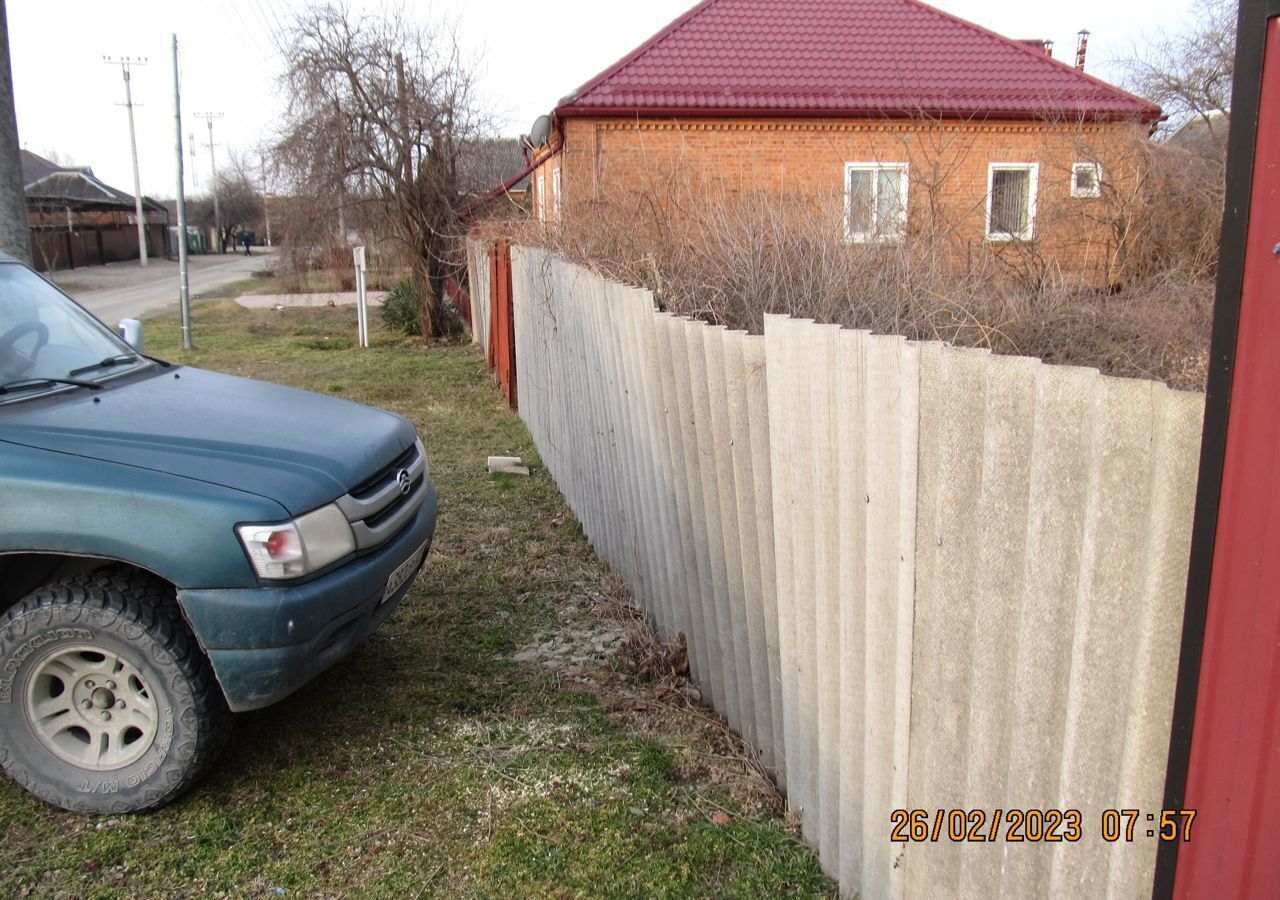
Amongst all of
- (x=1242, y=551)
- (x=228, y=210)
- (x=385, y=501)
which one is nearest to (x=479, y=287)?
(x=385, y=501)

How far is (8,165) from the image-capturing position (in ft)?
22.9

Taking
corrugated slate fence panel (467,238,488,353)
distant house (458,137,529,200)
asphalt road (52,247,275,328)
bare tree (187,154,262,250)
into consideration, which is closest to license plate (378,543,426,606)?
corrugated slate fence panel (467,238,488,353)

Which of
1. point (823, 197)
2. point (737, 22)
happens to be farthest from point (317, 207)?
point (823, 197)

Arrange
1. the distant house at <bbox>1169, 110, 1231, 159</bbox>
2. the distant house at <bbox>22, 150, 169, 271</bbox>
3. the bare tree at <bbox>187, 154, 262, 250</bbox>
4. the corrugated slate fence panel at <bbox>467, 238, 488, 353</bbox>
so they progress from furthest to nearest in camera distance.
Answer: the bare tree at <bbox>187, 154, 262, 250</bbox>, the distant house at <bbox>22, 150, 169, 271</bbox>, the corrugated slate fence panel at <bbox>467, 238, 488, 353</bbox>, the distant house at <bbox>1169, 110, 1231, 159</bbox>

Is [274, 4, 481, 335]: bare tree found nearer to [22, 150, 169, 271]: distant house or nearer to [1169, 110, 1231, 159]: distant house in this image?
[1169, 110, 1231, 159]: distant house

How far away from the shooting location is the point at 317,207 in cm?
1933

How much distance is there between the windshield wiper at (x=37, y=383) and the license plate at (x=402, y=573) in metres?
1.48

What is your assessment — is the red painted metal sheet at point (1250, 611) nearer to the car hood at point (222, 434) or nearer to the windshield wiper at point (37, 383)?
the car hood at point (222, 434)

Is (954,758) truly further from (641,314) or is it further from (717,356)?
(641,314)

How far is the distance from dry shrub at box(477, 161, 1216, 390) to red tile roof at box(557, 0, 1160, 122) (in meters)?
10.0

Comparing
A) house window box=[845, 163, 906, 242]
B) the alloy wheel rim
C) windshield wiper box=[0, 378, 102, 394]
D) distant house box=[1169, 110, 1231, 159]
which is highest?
distant house box=[1169, 110, 1231, 159]

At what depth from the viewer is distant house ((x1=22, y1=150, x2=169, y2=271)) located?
4488cm

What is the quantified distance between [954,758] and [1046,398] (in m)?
0.97

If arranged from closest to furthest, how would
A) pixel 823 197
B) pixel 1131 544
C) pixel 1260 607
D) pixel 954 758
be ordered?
pixel 1260 607 < pixel 1131 544 < pixel 954 758 < pixel 823 197
